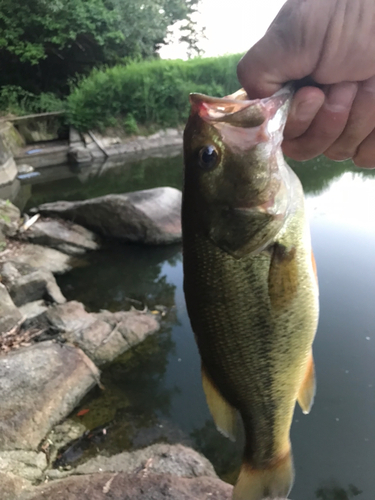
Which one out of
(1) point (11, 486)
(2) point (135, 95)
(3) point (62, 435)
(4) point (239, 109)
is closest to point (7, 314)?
(3) point (62, 435)

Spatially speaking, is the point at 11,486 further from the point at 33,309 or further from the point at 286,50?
the point at 286,50

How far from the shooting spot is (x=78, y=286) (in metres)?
6.01

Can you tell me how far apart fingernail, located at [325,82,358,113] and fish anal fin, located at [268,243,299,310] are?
19.1 inches

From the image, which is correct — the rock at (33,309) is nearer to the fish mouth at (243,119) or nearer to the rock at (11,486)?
the rock at (11,486)

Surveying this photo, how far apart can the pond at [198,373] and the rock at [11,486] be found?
0.56 m

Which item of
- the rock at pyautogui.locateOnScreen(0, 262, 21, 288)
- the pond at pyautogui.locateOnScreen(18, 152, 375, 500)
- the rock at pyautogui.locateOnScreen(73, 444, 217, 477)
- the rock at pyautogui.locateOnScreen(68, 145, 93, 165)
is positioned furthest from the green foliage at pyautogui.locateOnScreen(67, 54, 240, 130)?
the rock at pyautogui.locateOnScreen(73, 444, 217, 477)

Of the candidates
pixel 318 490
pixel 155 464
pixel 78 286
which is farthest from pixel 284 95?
pixel 78 286

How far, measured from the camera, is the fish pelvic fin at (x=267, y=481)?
156 cm

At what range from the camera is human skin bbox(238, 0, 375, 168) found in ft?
3.88

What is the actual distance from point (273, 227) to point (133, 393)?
306 cm

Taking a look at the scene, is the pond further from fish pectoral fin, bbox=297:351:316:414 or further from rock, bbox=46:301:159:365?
fish pectoral fin, bbox=297:351:316:414

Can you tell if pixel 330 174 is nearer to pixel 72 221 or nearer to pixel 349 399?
pixel 72 221

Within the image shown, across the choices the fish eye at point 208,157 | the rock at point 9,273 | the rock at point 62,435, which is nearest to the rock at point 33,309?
the rock at point 9,273

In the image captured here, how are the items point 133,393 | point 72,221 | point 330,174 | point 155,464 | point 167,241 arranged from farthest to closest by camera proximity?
point 330,174 < point 72,221 < point 167,241 < point 133,393 < point 155,464
